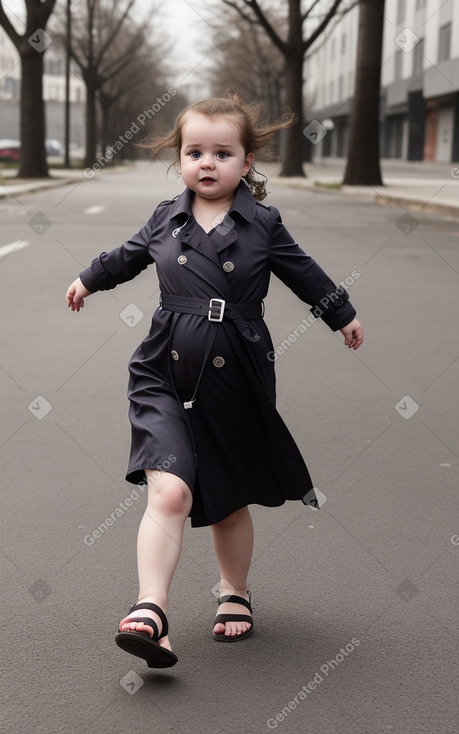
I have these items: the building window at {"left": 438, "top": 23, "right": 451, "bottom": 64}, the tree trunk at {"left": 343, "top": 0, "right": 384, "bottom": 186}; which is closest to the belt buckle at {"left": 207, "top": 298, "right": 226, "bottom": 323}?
the tree trunk at {"left": 343, "top": 0, "right": 384, "bottom": 186}

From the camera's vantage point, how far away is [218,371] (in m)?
3.11

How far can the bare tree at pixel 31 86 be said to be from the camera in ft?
109

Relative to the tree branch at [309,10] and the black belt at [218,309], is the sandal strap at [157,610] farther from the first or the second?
the tree branch at [309,10]

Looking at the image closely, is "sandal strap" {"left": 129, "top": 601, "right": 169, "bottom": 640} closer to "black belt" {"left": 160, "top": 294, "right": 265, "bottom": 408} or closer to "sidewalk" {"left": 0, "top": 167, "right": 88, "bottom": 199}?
"black belt" {"left": 160, "top": 294, "right": 265, "bottom": 408}

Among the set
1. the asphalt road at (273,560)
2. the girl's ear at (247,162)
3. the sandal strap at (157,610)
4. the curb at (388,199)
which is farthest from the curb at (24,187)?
the sandal strap at (157,610)

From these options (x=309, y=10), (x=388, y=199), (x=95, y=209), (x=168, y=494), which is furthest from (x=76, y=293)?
(x=309, y=10)

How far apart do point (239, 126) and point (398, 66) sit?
74.7 m

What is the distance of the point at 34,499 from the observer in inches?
175

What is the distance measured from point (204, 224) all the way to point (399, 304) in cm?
676

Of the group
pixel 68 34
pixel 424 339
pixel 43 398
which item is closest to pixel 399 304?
pixel 424 339

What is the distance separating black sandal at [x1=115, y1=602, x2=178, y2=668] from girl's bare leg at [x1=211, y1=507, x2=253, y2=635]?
14.4 inches

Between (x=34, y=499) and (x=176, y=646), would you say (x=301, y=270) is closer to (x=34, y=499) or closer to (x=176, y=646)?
(x=176, y=646)

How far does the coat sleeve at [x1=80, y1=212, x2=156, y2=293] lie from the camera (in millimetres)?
3285

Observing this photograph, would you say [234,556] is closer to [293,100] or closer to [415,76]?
[293,100]
